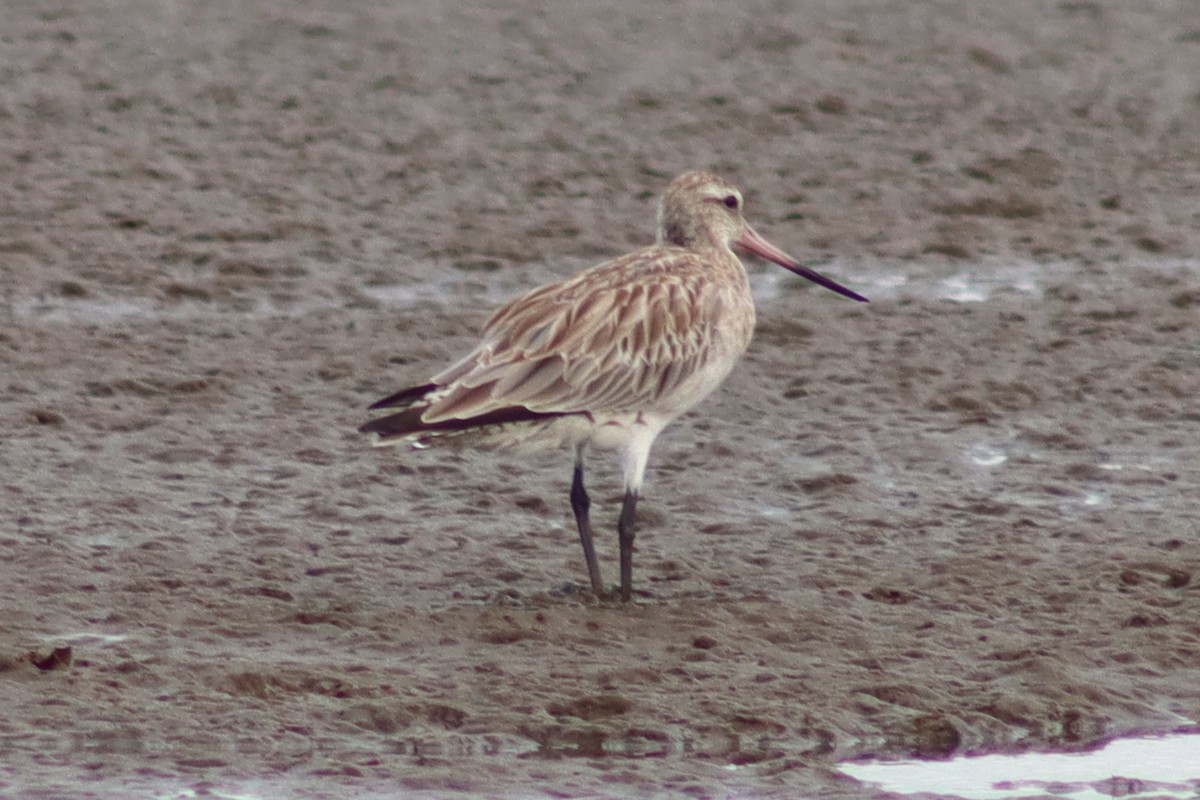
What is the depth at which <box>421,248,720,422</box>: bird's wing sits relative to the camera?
784 cm

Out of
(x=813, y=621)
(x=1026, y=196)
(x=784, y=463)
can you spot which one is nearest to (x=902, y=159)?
(x=1026, y=196)

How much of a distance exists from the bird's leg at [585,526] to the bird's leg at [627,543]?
0.08m

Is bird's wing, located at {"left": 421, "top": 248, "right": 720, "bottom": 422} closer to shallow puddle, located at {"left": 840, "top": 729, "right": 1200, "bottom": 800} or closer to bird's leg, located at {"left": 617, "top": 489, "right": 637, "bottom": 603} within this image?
bird's leg, located at {"left": 617, "top": 489, "right": 637, "bottom": 603}

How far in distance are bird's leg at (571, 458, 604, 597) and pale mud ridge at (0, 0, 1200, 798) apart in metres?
0.12

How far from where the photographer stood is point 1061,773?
671cm

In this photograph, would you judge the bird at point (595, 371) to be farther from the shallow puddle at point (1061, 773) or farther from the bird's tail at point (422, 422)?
the shallow puddle at point (1061, 773)

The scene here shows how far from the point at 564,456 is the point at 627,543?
1704 mm

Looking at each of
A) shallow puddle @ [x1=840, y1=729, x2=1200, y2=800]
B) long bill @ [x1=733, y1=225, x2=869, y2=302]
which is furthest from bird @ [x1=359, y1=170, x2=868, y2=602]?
shallow puddle @ [x1=840, y1=729, x2=1200, y2=800]

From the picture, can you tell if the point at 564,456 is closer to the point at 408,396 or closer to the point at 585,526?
the point at 585,526

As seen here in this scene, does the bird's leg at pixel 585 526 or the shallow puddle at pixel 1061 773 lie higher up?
the bird's leg at pixel 585 526

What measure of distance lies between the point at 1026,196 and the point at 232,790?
8.17m

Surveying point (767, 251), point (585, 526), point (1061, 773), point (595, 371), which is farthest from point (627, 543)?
point (1061, 773)

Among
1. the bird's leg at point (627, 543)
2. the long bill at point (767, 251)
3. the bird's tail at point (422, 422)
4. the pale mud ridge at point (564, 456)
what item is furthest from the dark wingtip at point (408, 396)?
the long bill at point (767, 251)

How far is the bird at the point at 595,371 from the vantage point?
25.5 feet
